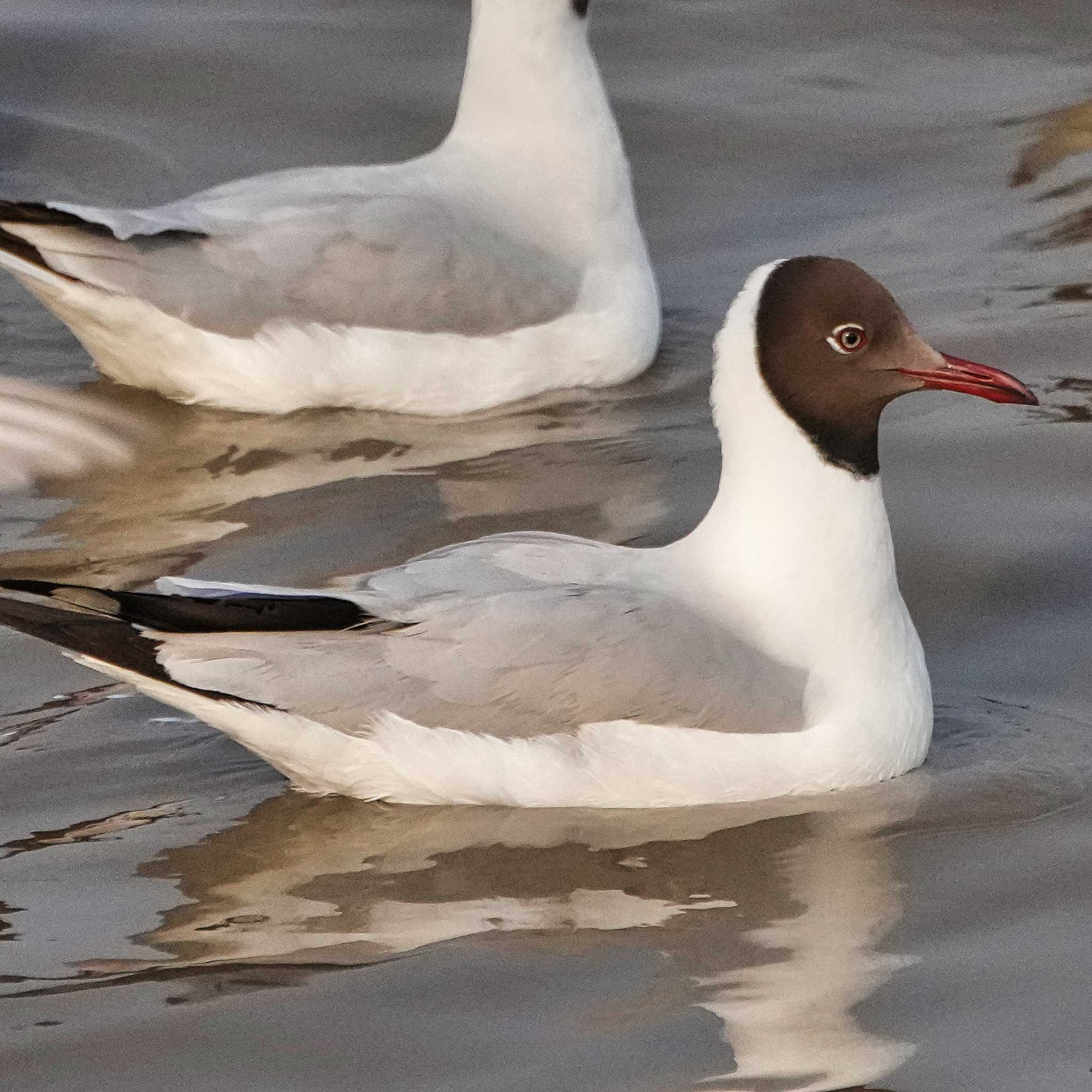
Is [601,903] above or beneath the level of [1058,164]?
beneath

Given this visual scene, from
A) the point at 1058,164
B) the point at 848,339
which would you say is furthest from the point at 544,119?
the point at 848,339

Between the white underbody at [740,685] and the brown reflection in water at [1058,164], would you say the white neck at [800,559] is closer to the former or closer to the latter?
the white underbody at [740,685]

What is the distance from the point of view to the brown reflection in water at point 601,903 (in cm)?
463

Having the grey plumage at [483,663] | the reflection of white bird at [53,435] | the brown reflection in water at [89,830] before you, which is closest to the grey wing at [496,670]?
the grey plumage at [483,663]

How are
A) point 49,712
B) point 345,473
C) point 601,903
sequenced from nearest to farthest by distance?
point 601,903
point 49,712
point 345,473

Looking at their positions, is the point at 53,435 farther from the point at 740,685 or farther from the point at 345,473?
the point at 740,685

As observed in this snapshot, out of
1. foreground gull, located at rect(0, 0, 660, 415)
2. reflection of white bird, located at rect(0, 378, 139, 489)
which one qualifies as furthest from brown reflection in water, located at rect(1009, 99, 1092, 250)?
reflection of white bird, located at rect(0, 378, 139, 489)

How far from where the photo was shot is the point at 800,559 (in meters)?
5.69

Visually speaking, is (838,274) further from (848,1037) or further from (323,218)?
(323,218)

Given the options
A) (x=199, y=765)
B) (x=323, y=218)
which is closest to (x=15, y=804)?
(x=199, y=765)

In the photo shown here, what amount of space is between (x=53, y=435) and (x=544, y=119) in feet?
7.16

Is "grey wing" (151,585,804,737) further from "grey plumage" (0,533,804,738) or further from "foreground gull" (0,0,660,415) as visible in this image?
"foreground gull" (0,0,660,415)

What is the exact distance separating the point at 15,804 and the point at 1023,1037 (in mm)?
2373

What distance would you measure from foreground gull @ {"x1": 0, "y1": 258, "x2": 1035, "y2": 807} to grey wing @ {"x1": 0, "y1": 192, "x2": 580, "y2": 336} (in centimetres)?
255
